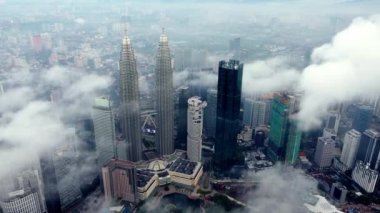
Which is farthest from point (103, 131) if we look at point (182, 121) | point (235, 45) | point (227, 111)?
point (235, 45)

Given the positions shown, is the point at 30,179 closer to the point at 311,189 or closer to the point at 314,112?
the point at 311,189

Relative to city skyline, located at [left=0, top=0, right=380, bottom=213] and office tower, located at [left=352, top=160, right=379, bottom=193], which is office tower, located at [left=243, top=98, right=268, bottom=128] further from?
office tower, located at [left=352, top=160, right=379, bottom=193]

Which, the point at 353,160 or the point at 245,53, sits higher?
the point at 245,53

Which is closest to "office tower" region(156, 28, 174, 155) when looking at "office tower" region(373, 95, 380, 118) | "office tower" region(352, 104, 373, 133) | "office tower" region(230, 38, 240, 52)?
"office tower" region(230, 38, 240, 52)

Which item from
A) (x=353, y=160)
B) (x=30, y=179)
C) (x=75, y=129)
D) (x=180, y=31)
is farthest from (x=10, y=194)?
(x=353, y=160)

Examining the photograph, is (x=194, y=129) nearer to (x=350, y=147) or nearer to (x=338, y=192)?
(x=338, y=192)

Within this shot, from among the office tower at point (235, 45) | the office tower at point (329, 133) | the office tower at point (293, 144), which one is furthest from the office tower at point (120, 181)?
the office tower at point (329, 133)

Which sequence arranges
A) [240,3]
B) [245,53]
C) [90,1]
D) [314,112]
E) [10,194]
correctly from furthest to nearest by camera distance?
[90,1] < [245,53] < [314,112] < [240,3] < [10,194]
